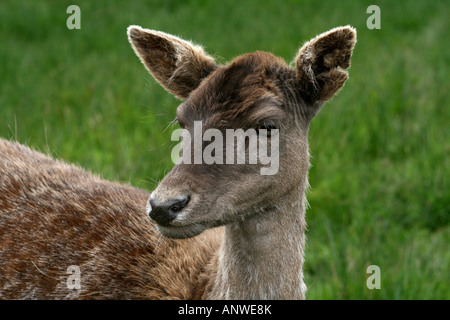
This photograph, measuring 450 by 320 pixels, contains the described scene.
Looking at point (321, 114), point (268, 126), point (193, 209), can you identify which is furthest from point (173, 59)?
point (321, 114)

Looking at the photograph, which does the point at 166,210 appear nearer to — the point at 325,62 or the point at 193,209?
the point at 193,209

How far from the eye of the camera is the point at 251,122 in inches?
143

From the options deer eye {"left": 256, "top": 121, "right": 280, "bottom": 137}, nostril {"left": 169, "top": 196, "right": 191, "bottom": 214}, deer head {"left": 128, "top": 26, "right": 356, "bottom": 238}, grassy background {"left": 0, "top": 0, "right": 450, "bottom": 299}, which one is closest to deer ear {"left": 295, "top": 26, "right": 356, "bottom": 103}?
deer head {"left": 128, "top": 26, "right": 356, "bottom": 238}

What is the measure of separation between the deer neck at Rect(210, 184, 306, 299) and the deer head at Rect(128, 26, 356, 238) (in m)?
0.08

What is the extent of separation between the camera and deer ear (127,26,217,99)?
13.9ft

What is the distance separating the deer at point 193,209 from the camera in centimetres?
361

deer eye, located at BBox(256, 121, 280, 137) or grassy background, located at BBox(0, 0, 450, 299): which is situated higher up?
grassy background, located at BBox(0, 0, 450, 299)

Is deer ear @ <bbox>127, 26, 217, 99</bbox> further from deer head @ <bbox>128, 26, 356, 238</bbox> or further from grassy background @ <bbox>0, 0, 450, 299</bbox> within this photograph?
grassy background @ <bbox>0, 0, 450, 299</bbox>

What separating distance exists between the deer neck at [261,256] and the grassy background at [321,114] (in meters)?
1.21

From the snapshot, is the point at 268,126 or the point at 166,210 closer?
the point at 166,210

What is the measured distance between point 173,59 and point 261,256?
1334 millimetres

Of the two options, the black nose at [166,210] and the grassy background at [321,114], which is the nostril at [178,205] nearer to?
the black nose at [166,210]
